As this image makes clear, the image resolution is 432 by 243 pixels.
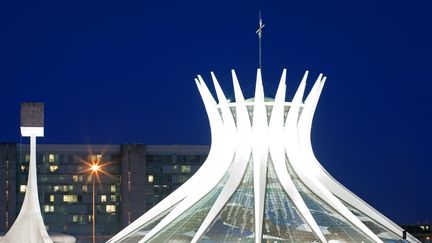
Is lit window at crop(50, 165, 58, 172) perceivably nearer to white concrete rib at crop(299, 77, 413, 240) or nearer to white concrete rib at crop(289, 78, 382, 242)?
white concrete rib at crop(299, 77, 413, 240)

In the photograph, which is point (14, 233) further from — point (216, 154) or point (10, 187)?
point (10, 187)

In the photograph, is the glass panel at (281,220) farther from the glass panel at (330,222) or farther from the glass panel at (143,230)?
the glass panel at (143,230)

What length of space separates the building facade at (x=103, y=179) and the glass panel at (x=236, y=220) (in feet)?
172

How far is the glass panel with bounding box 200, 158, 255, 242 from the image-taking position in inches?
1973

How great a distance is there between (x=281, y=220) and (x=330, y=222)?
251 cm

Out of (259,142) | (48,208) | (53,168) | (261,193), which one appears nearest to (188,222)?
(261,193)

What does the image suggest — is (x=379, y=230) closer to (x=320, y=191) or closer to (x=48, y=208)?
(x=320, y=191)

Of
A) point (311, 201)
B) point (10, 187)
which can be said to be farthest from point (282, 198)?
point (10, 187)

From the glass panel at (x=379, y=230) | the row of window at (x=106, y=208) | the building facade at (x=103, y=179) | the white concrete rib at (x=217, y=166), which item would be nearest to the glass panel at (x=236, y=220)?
the white concrete rib at (x=217, y=166)

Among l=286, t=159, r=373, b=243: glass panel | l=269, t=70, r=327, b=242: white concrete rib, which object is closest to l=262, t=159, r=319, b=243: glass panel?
l=269, t=70, r=327, b=242: white concrete rib

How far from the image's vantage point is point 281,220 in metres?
50.9

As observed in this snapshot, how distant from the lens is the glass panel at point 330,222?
5056cm

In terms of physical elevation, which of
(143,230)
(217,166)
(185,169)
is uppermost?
(185,169)

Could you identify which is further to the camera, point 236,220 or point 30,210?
point 30,210
